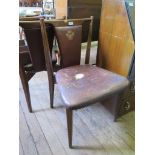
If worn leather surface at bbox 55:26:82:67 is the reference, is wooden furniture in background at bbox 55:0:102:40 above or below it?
above

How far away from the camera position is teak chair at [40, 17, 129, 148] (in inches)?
45.0

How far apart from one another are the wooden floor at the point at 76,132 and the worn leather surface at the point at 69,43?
1.56 ft

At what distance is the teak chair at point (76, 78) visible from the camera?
114 cm

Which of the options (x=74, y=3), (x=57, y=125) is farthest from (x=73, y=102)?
(x=74, y=3)

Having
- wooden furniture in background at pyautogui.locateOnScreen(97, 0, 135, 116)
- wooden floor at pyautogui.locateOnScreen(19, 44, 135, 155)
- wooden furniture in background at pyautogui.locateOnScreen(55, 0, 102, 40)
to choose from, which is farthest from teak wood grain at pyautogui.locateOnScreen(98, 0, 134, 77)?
wooden floor at pyautogui.locateOnScreen(19, 44, 135, 155)

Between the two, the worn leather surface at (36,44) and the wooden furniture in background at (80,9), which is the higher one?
the wooden furniture in background at (80,9)

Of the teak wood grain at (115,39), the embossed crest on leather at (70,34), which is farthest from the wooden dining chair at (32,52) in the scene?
the teak wood grain at (115,39)

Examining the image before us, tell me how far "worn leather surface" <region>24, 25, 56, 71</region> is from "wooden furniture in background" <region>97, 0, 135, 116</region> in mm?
454

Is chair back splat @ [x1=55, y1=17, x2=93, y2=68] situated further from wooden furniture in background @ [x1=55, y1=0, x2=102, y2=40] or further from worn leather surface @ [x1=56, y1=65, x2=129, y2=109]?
wooden furniture in background @ [x1=55, y1=0, x2=102, y2=40]

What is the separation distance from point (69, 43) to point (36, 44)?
0.86 ft

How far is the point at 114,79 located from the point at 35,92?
993 mm

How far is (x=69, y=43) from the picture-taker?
1516 millimetres

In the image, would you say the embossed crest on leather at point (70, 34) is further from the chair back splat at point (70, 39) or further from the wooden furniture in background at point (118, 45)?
the wooden furniture in background at point (118, 45)
